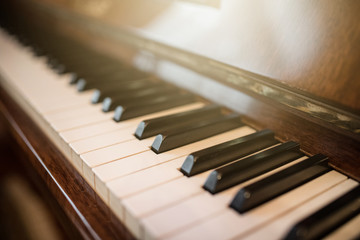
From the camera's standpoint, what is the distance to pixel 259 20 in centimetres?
94

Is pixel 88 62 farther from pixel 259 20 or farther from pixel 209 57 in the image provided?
pixel 259 20

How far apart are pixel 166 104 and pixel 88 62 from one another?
0.72 metres

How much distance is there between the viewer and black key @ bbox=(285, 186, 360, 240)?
Result: 564 mm

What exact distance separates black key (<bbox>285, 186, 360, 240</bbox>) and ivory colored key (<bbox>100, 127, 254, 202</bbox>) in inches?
14.4

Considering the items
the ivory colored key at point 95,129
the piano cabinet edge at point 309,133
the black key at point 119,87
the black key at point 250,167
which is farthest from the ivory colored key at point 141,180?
the black key at point 119,87

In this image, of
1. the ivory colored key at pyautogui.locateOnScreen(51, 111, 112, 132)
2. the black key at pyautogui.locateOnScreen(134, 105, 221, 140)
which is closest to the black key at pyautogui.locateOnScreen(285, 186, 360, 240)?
the black key at pyautogui.locateOnScreen(134, 105, 221, 140)

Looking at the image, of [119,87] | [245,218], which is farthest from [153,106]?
[245,218]

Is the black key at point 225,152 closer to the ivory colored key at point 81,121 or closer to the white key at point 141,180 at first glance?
the white key at point 141,180

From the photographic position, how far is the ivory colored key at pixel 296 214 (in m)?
0.60

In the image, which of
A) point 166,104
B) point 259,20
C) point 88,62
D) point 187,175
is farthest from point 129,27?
point 187,175

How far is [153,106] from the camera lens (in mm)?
1158

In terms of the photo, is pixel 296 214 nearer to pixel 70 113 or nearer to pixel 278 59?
pixel 278 59

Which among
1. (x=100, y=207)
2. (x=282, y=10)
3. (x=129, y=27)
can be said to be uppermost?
(x=282, y=10)

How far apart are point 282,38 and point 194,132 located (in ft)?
1.20
